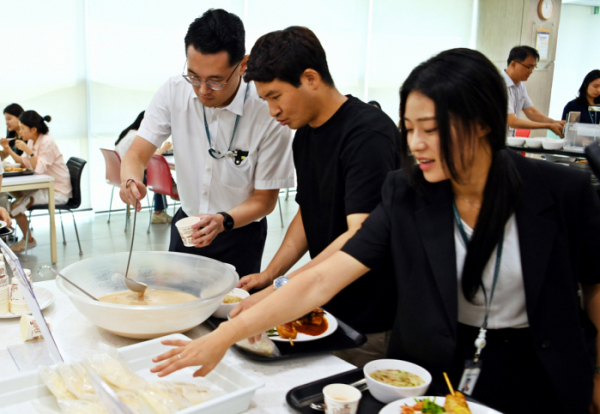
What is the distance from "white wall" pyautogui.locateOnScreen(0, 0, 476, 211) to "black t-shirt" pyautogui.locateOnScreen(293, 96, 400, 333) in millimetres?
5027

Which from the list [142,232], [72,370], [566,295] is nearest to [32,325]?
[72,370]

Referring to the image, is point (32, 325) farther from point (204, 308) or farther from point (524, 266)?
point (524, 266)

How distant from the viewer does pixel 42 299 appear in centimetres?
162

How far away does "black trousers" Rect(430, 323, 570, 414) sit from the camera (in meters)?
1.30

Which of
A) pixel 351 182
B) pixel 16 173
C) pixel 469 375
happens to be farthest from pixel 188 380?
pixel 16 173

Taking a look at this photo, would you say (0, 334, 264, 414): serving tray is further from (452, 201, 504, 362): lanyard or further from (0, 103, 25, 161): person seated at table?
(0, 103, 25, 161): person seated at table

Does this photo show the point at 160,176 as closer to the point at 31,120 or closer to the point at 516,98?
the point at 31,120

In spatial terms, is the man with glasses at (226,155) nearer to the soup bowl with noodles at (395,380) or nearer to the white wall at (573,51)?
the soup bowl with noodles at (395,380)

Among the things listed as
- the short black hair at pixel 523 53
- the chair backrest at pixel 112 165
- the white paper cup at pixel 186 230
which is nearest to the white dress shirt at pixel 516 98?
the short black hair at pixel 523 53

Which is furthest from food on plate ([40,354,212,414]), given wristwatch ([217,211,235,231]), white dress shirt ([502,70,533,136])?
white dress shirt ([502,70,533,136])

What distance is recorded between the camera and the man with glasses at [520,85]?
5.34 metres

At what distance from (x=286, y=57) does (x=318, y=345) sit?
33.0 inches

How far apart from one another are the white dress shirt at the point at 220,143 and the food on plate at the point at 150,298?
2.23ft

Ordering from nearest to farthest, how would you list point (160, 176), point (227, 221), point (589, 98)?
point (227, 221)
point (160, 176)
point (589, 98)
